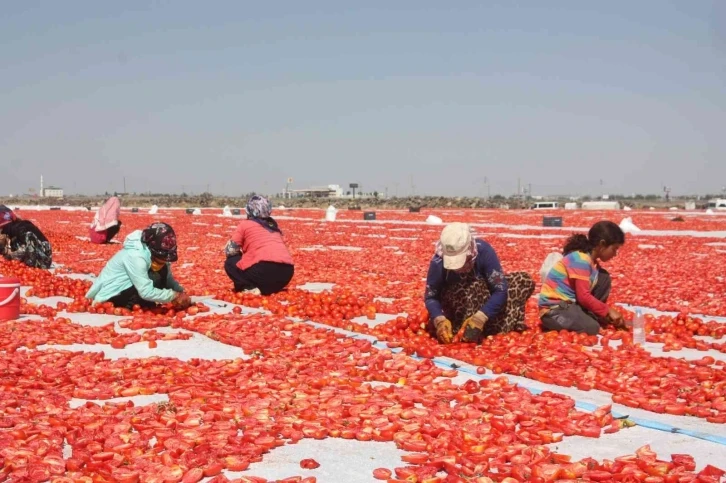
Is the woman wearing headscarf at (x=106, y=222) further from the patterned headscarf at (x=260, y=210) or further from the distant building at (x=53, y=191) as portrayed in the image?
the distant building at (x=53, y=191)

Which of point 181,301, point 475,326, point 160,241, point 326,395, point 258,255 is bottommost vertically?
point 326,395

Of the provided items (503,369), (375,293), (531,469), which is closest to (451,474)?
(531,469)

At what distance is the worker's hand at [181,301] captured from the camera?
10359 millimetres

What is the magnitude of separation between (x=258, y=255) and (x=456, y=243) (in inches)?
202

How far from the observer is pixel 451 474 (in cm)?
448

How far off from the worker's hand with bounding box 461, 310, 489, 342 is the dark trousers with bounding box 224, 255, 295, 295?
4794 mm

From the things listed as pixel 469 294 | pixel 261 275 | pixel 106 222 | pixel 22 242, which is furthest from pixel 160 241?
pixel 106 222

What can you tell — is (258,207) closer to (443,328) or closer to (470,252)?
(443,328)

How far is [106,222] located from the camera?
22125 mm

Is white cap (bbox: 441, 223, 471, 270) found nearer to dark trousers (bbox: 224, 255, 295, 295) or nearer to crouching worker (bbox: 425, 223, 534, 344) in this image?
crouching worker (bbox: 425, 223, 534, 344)

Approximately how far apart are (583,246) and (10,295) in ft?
24.6

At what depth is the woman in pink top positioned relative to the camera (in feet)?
39.4

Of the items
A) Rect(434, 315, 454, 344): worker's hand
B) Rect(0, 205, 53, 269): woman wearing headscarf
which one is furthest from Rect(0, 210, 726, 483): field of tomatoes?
Rect(0, 205, 53, 269): woman wearing headscarf

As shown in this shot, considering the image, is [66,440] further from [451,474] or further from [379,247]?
[379,247]
